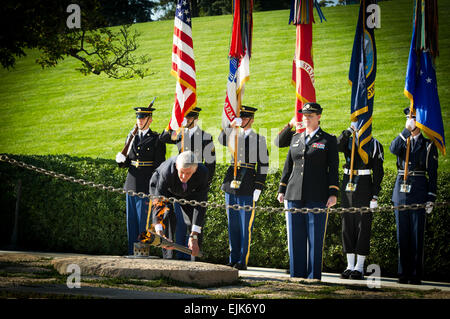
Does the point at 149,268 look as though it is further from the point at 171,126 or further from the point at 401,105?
the point at 401,105

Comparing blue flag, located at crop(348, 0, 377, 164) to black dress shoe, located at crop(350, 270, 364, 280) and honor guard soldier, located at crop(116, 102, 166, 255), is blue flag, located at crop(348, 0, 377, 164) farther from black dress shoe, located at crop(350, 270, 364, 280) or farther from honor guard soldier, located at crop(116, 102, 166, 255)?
honor guard soldier, located at crop(116, 102, 166, 255)

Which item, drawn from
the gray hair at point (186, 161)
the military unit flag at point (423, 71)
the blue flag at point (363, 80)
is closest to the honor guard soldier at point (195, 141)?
the gray hair at point (186, 161)

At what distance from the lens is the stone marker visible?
5797 mm

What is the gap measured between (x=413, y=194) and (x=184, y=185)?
2.76m

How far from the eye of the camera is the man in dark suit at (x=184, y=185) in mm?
6426

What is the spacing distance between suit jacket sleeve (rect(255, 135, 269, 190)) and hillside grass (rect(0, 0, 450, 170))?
221 inches

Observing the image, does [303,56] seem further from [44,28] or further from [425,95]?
[44,28]

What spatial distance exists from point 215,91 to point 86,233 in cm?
1175

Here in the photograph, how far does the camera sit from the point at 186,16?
342 inches

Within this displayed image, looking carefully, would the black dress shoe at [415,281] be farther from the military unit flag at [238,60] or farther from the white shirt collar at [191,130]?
the white shirt collar at [191,130]

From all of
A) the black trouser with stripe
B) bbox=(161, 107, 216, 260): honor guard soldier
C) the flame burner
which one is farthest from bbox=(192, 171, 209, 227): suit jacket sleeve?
the black trouser with stripe

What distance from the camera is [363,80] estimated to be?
7.50 metres

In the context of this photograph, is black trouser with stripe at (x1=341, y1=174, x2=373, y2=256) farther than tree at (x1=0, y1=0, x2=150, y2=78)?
No
